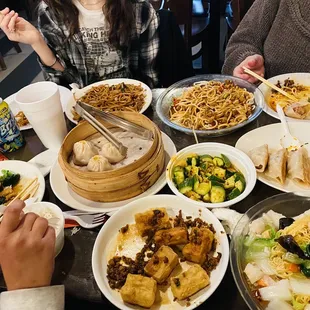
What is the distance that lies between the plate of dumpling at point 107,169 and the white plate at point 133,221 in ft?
0.30

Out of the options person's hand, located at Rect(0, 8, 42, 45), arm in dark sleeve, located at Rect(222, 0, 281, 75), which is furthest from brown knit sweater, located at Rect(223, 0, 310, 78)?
person's hand, located at Rect(0, 8, 42, 45)

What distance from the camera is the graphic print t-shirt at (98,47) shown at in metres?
2.49

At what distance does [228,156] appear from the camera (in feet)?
5.44

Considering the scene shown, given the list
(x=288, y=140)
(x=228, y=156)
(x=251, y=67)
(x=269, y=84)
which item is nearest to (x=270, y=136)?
(x=288, y=140)

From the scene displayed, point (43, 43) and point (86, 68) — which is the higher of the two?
point (43, 43)

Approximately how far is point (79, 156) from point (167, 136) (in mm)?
475

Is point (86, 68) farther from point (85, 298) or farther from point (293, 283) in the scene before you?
point (293, 283)

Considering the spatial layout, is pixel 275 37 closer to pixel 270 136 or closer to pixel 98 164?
pixel 270 136

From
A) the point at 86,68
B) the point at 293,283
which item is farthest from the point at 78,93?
the point at 293,283

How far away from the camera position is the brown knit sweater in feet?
7.20

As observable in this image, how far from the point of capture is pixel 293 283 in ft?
3.70

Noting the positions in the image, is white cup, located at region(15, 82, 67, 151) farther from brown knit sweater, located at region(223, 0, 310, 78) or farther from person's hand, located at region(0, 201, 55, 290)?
brown knit sweater, located at region(223, 0, 310, 78)

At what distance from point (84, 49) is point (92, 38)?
0.10 m

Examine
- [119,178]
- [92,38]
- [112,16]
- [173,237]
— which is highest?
[112,16]
